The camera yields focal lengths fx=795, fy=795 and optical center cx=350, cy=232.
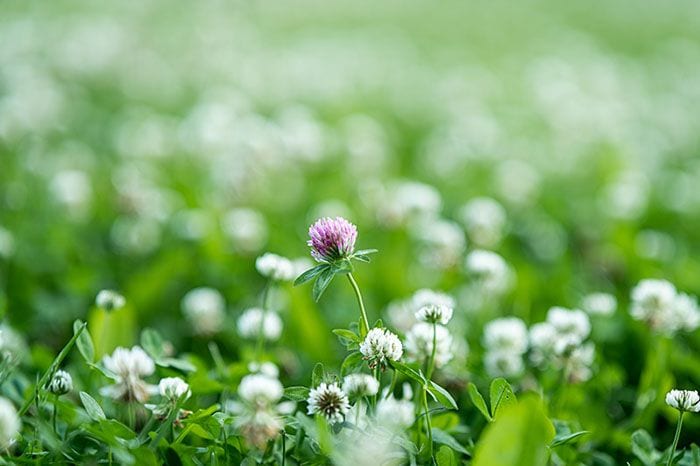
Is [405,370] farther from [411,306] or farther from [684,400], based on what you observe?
[411,306]

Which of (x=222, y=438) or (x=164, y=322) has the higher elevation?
(x=222, y=438)

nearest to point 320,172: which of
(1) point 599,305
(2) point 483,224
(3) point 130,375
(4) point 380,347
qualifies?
(2) point 483,224

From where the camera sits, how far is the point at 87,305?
1726 mm

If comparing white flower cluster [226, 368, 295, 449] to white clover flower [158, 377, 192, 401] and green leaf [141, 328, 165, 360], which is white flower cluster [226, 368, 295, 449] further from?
green leaf [141, 328, 165, 360]

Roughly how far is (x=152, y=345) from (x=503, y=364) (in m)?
0.58

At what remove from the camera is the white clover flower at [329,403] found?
943 mm

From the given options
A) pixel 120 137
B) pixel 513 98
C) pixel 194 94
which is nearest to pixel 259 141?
pixel 120 137

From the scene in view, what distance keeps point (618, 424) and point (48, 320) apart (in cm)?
113

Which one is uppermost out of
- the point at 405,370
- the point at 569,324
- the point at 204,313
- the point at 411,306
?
the point at 405,370

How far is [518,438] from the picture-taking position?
88cm

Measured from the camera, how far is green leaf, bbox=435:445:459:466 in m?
1.00

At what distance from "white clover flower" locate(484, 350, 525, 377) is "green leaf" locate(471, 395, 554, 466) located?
452mm

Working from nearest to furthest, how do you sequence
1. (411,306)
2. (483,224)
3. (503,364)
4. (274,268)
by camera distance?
(274,268)
(503,364)
(411,306)
(483,224)

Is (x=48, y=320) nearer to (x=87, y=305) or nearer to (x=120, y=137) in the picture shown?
(x=87, y=305)
